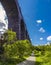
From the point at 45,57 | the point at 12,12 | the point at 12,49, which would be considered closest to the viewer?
the point at 12,49

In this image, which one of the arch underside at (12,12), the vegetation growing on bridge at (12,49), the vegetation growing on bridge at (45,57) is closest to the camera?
the vegetation growing on bridge at (45,57)

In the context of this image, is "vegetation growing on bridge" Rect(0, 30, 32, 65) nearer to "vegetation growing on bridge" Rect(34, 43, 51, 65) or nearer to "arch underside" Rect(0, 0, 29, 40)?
"vegetation growing on bridge" Rect(34, 43, 51, 65)

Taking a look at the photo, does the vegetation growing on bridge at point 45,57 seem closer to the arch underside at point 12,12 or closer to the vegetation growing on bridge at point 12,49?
the vegetation growing on bridge at point 12,49

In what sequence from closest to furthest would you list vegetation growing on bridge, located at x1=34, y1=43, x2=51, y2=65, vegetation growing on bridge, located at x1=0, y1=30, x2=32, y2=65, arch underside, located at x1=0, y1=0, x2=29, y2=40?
vegetation growing on bridge, located at x1=34, y1=43, x2=51, y2=65 → vegetation growing on bridge, located at x1=0, y1=30, x2=32, y2=65 → arch underside, located at x1=0, y1=0, x2=29, y2=40

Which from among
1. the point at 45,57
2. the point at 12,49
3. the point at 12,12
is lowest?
the point at 45,57

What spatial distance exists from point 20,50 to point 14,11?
10807mm

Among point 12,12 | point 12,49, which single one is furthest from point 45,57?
point 12,12

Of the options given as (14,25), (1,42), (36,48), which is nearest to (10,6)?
(14,25)

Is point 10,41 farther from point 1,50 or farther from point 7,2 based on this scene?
point 7,2

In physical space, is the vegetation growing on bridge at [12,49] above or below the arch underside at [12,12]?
below

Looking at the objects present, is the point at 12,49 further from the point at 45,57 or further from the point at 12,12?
the point at 12,12

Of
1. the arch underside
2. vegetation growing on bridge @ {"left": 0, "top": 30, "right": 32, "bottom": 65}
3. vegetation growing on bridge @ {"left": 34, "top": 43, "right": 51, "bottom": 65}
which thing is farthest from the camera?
the arch underside

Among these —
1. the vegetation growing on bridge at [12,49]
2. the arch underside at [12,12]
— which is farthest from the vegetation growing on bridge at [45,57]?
the arch underside at [12,12]

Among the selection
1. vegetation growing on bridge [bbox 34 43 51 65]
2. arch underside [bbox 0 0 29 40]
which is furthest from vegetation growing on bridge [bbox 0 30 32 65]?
arch underside [bbox 0 0 29 40]
